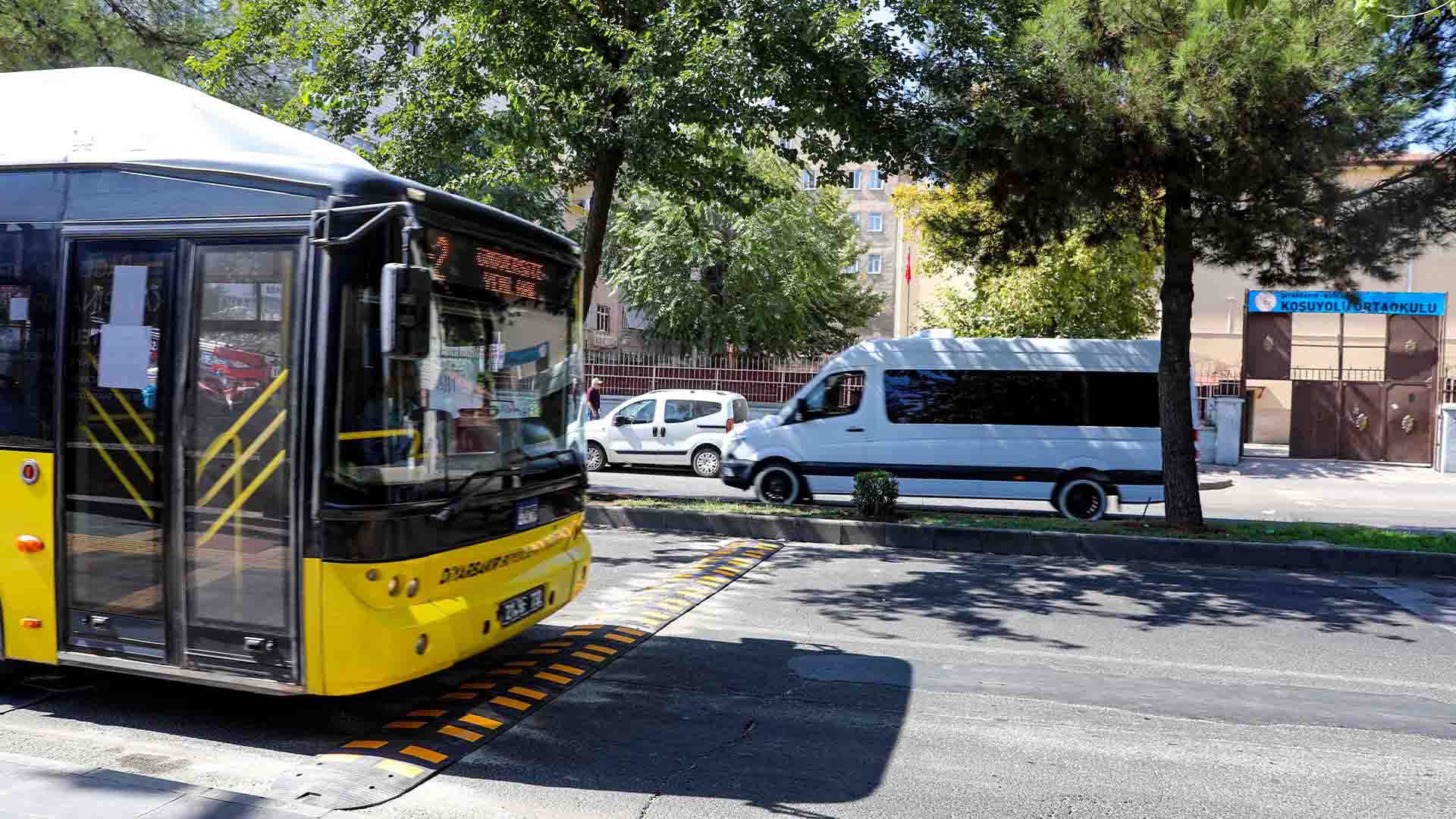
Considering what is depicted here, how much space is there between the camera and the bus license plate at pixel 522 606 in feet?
18.6

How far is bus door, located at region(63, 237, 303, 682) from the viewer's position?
4.96 m

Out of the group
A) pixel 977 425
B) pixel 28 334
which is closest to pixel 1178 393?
pixel 977 425

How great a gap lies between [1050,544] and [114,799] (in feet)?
31.7

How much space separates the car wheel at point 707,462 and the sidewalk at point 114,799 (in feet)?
53.6

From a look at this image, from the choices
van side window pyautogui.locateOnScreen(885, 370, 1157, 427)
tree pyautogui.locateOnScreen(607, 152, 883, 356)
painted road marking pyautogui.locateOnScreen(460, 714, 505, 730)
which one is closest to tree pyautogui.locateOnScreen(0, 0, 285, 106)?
van side window pyautogui.locateOnScreen(885, 370, 1157, 427)

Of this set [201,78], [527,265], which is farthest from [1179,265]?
[201,78]

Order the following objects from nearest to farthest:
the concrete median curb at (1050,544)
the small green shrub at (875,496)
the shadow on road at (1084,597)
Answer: the shadow on road at (1084,597) < the concrete median curb at (1050,544) < the small green shrub at (875,496)

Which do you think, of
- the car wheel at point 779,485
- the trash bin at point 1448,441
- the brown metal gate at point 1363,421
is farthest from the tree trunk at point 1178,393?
the brown metal gate at point 1363,421

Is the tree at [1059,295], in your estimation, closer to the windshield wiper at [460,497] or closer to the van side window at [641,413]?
the van side window at [641,413]

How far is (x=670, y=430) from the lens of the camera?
Result: 2117 cm

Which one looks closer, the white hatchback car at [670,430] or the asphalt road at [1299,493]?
the asphalt road at [1299,493]

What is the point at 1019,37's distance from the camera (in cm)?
1180

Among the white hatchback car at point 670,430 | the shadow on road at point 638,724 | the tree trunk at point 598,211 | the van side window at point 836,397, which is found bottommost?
the shadow on road at point 638,724

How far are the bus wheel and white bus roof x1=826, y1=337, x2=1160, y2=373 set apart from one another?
1.59 meters
